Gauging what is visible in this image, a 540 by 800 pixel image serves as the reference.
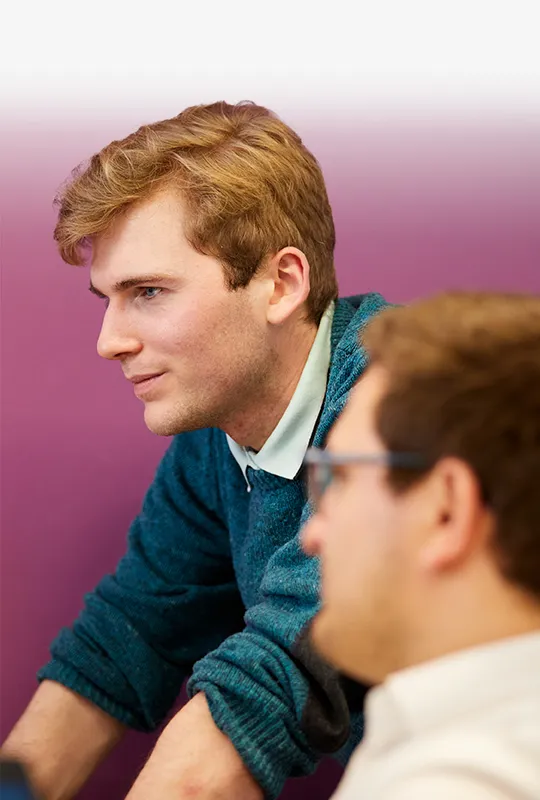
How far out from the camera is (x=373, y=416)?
77 cm

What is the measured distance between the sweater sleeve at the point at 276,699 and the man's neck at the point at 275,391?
36 cm

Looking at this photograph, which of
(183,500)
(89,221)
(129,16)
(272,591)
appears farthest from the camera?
(129,16)

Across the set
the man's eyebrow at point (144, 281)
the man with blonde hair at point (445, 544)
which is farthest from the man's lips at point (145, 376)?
the man with blonde hair at point (445, 544)

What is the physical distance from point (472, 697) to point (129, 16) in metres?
1.32

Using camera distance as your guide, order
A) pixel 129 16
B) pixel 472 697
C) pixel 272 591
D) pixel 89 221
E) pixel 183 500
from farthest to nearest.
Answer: pixel 129 16
pixel 183 500
pixel 89 221
pixel 272 591
pixel 472 697

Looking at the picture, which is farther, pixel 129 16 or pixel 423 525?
pixel 129 16

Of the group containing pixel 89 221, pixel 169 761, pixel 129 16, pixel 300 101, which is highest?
pixel 129 16

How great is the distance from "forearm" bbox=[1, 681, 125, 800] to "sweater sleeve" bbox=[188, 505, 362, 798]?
1.34ft

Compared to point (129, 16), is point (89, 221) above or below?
below

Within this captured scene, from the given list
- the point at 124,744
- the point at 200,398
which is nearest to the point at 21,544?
the point at 124,744

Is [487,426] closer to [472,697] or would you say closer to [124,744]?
[472,697]

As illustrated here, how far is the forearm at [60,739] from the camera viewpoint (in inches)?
57.1

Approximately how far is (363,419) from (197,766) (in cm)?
49

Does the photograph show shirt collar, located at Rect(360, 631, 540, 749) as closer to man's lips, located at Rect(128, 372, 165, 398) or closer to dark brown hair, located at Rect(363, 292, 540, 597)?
dark brown hair, located at Rect(363, 292, 540, 597)
